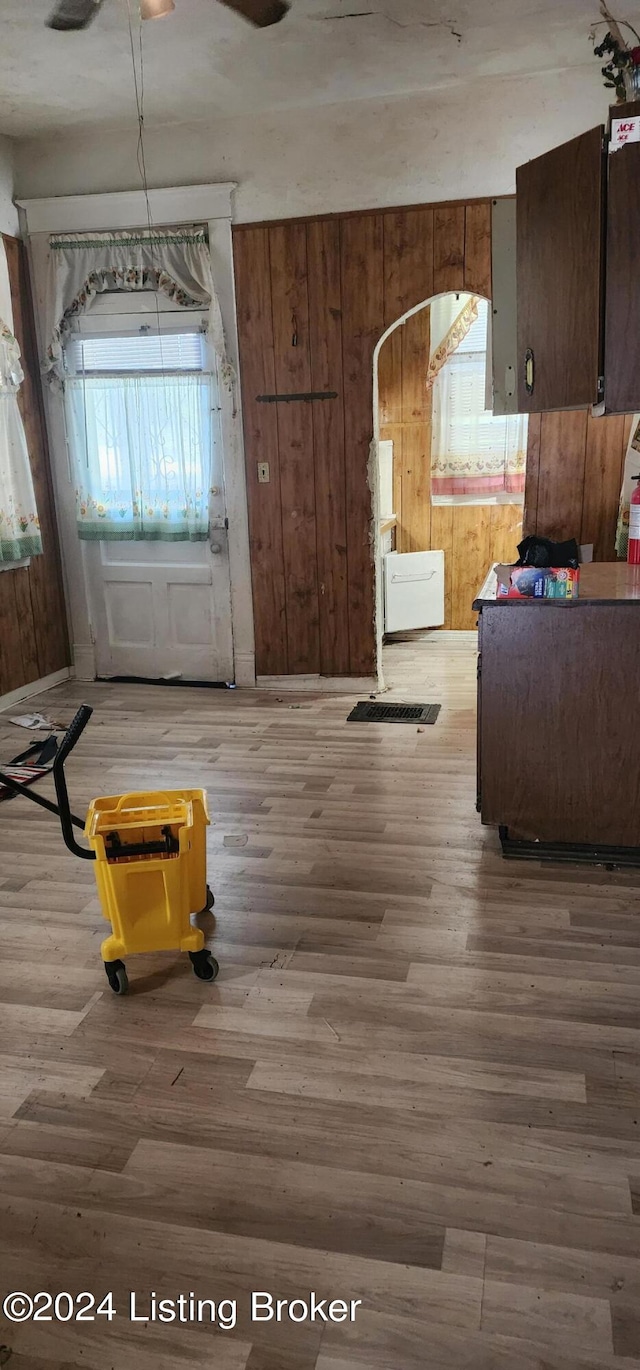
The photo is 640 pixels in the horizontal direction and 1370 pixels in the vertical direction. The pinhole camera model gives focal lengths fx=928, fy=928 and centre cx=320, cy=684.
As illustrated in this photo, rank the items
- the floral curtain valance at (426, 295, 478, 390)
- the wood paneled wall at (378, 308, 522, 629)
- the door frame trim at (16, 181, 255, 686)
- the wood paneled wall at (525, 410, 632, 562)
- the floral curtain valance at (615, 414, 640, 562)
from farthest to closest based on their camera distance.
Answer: the wood paneled wall at (378, 308, 522, 629) < the floral curtain valance at (426, 295, 478, 390) < the door frame trim at (16, 181, 255, 686) < the wood paneled wall at (525, 410, 632, 562) < the floral curtain valance at (615, 414, 640, 562)

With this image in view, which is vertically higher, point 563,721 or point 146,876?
point 563,721

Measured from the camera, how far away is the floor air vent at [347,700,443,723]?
4.74 meters

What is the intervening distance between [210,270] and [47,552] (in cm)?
186

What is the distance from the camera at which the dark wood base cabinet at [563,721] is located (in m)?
2.95

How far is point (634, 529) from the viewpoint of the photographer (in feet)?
11.3

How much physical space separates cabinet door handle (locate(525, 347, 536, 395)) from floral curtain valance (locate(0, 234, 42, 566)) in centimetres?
302

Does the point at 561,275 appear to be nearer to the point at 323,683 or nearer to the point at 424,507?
the point at 323,683

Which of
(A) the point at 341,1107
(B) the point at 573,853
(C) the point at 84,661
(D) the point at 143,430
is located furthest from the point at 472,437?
(A) the point at 341,1107

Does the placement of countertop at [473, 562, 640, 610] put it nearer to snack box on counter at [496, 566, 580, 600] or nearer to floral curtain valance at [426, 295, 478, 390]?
snack box on counter at [496, 566, 580, 600]

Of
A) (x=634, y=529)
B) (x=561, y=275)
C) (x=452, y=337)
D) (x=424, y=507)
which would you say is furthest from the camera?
(x=424, y=507)

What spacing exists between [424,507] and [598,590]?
135 inches

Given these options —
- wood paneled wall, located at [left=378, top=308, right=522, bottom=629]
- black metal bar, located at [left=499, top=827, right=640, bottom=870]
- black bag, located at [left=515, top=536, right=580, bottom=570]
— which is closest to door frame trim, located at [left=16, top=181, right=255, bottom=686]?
wood paneled wall, located at [left=378, top=308, right=522, bottom=629]

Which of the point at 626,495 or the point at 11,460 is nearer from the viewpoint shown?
the point at 626,495

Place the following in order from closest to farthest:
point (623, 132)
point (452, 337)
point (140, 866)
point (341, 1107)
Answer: point (341, 1107) → point (140, 866) → point (623, 132) → point (452, 337)
